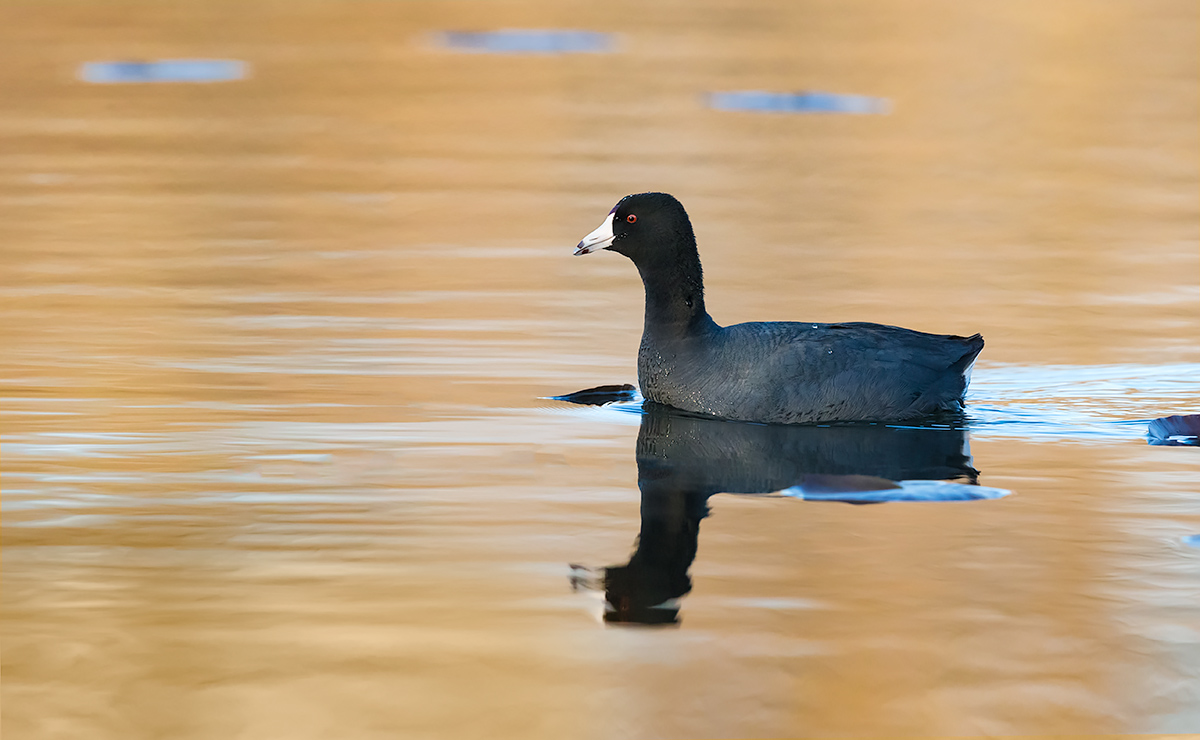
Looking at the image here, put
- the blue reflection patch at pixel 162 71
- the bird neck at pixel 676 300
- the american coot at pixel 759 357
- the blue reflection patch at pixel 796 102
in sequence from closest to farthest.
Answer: the american coot at pixel 759 357 → the bird neck at pixel 676 300 → the blue reflection patch at pixel 796 102 → the blue reflection patch at pixel 162 71

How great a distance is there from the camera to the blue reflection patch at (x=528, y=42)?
24.4m

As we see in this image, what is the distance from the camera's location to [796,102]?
64.6 ft

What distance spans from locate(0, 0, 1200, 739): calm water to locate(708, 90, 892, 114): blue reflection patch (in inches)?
14.8

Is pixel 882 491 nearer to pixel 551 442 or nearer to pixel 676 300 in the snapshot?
pixel 551 442

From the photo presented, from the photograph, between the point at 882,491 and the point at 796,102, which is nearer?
the point at 882,491

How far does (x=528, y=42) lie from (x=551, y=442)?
18.0 metres

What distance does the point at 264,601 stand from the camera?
547 centimetres

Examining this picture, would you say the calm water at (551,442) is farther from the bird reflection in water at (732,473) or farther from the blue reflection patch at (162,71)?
the blue reflection patch at (162,71)

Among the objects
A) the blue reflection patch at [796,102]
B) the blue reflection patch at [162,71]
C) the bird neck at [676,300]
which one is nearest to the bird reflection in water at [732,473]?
the bird neck at [676,300]

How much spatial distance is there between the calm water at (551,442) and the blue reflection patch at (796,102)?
38 centimetres

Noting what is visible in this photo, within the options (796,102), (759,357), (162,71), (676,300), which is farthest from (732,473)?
(162,71)

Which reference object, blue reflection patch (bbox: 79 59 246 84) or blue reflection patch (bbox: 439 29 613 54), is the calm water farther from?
blue reflection patch (bbox: 439 29 613 54)

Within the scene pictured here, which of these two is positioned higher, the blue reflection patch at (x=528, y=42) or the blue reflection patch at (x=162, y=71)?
the blue reflection patch at (x=528, y=42)

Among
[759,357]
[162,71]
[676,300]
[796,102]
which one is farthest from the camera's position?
[162,71]
